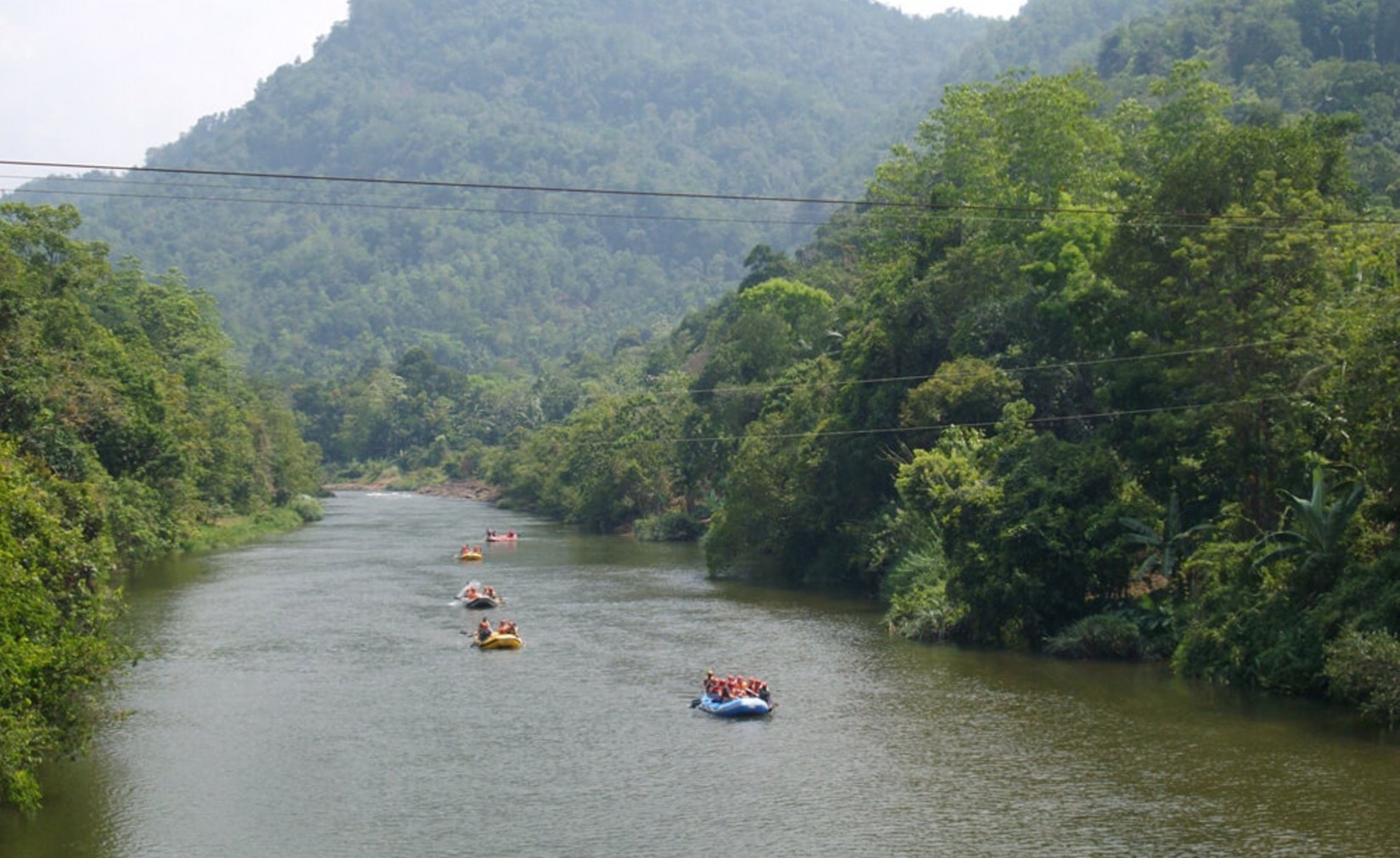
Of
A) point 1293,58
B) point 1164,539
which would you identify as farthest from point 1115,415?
point 1293,58

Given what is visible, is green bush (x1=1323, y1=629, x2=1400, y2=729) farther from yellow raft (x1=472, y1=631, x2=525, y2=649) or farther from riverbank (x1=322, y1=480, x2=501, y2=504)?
riverbank (x1=322, y1=480, x2=501, y2=504)

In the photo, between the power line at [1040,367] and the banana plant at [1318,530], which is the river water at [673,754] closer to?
the banana plant at [1318,530]

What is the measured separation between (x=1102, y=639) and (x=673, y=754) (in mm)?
13280

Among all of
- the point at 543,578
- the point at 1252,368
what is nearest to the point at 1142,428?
the point at 1252,368

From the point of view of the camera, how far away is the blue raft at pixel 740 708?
106 ft

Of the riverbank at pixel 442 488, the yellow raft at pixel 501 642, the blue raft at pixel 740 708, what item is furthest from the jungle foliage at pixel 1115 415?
the riverbank at pixel 442 488

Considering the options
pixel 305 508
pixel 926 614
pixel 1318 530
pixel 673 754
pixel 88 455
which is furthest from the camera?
pixel 305 508

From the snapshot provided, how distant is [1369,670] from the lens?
27984 mm

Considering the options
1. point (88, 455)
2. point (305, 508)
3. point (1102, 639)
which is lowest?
point (305, 508)

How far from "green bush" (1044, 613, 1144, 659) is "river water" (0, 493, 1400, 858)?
710 millimetres

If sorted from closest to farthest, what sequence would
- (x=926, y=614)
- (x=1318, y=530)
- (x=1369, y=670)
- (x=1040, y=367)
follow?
(x=1369, y=670)
(x=1318, y=530)
(x=926, y=614)
(x=1040, y=367)

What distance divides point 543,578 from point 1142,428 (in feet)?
96.1

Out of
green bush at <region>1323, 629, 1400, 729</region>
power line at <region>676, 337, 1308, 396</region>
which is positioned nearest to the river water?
green bush at <region>1323, 629, 1400, 729</region>

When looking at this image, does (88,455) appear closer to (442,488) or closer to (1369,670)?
(1369,670)
